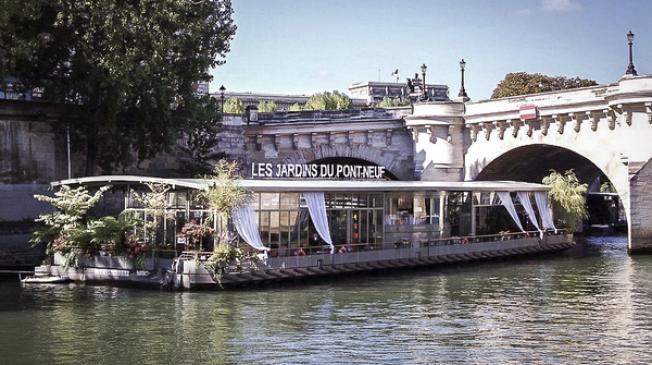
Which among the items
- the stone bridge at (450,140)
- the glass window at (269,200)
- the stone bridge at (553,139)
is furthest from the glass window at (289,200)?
the stone bridge at (553,139)

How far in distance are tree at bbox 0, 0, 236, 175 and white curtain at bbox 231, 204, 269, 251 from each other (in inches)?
424

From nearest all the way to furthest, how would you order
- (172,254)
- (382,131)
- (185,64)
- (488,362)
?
(488,362), (172,254), (185,64), (382,131)

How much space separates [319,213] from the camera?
40.4 m

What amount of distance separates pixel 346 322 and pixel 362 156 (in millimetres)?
33067

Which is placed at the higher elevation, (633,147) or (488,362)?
(633,147)

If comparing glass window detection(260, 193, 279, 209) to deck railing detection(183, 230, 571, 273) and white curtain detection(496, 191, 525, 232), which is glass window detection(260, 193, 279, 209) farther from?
white curtain detection(496, 191, 525, 232)

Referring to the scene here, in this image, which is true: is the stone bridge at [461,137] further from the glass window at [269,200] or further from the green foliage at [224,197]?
the green foliage at [224,197]

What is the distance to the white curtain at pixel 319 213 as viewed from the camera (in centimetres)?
4006

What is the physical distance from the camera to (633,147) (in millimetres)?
50500

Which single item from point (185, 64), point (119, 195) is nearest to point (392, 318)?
point (119, 195)

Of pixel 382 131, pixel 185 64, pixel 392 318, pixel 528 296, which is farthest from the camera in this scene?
A: pixel 382 131

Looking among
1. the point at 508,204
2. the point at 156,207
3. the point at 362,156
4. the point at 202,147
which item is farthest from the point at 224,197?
the point at 362,156

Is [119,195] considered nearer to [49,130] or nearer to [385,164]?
[49,130]

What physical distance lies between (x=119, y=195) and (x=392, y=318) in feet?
61.3
